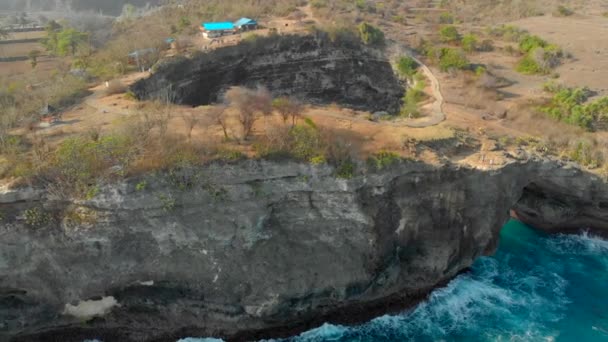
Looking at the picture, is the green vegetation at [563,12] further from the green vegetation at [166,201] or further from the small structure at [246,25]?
the green vegetation at [166,201]

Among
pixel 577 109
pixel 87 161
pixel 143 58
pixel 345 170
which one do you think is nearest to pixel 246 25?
pixel 143 58

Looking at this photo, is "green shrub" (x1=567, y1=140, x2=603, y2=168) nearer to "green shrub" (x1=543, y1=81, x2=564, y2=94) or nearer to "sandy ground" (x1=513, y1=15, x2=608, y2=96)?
"green shrub" (x1=543, y1=81, x2=564, y2=94)

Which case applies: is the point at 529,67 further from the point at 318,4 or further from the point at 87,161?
the point at 87,161

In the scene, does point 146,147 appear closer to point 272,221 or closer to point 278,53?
point 272,221

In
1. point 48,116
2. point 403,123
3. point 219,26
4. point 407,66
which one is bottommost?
point 403,123

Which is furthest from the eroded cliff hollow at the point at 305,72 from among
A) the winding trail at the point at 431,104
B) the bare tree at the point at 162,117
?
the bare tree at the point at 162,117

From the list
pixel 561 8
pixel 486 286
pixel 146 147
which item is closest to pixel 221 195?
pixel 146 147

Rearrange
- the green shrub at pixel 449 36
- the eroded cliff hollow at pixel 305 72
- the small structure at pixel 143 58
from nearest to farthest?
the small structure at pixel 143 58
the eroded cliff hollow at pixel 305 72
the green shrub at pixel 449 36
